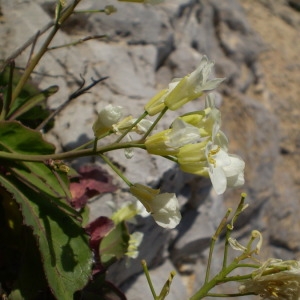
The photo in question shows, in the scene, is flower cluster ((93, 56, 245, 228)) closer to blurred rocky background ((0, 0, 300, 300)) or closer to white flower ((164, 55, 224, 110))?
white flower ((164, 55, 224, 110))

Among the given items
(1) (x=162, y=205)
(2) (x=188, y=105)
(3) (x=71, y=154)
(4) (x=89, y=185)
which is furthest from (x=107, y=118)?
(2) (x=188, y=105)

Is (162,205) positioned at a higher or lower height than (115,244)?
higher

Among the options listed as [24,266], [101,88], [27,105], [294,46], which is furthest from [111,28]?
[294,46]

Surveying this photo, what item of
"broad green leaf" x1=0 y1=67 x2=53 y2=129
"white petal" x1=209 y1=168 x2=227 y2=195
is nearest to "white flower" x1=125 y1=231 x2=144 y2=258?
"broad green leaf" x1=0 y1=67 x2=53 y2=129

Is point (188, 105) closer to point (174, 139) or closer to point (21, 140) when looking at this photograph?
point (21, 140)

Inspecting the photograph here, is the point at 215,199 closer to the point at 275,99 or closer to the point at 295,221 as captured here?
the point at 295,221

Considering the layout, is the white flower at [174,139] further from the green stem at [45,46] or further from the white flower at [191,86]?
the green stem at [45,46]
